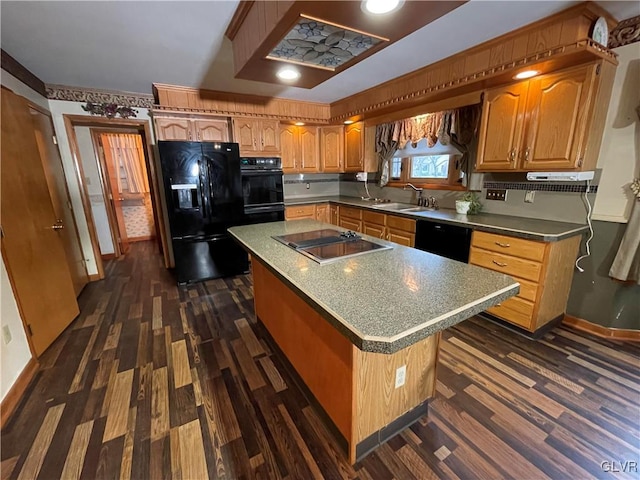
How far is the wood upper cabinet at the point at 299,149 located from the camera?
4.29 m

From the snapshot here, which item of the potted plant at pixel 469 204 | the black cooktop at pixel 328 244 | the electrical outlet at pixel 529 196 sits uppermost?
the electrical outlet at pixel 529 196

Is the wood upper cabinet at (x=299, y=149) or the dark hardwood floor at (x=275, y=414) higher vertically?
the wood upper cabinet at (x=299, y=149)

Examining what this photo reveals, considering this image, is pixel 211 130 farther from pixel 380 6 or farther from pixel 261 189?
pixel 380 6

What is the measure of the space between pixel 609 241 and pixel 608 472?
1741 mm

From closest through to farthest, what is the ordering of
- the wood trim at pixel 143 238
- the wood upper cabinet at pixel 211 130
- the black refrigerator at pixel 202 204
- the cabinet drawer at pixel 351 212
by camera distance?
1. the black refrigerator at pixel 202 204
2. the wood upper cabinet at pixel 211 130
3. the cabinet drawer at pixel 351 212
4. the wood trim at pixel 143 238

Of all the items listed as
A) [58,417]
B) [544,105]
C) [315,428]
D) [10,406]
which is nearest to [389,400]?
[315,428]

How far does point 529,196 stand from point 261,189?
3088mm

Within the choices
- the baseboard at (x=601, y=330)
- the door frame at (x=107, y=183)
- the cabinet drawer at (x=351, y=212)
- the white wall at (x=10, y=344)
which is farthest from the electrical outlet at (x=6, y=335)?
the baseboard at (x=601, y=330)

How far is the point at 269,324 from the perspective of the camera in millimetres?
2295

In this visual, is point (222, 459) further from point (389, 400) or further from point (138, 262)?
point (138, 262)

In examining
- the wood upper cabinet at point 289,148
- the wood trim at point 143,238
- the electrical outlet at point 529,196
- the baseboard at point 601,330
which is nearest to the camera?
the baseboard at point 601,330

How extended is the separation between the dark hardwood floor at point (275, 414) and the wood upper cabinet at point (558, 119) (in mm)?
1492

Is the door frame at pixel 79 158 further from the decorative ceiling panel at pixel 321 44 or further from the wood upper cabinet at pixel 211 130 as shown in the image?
the decorative ceiling panel at pixel 321 44

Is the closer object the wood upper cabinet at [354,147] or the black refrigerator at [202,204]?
the black refrigerator at [202,204]
